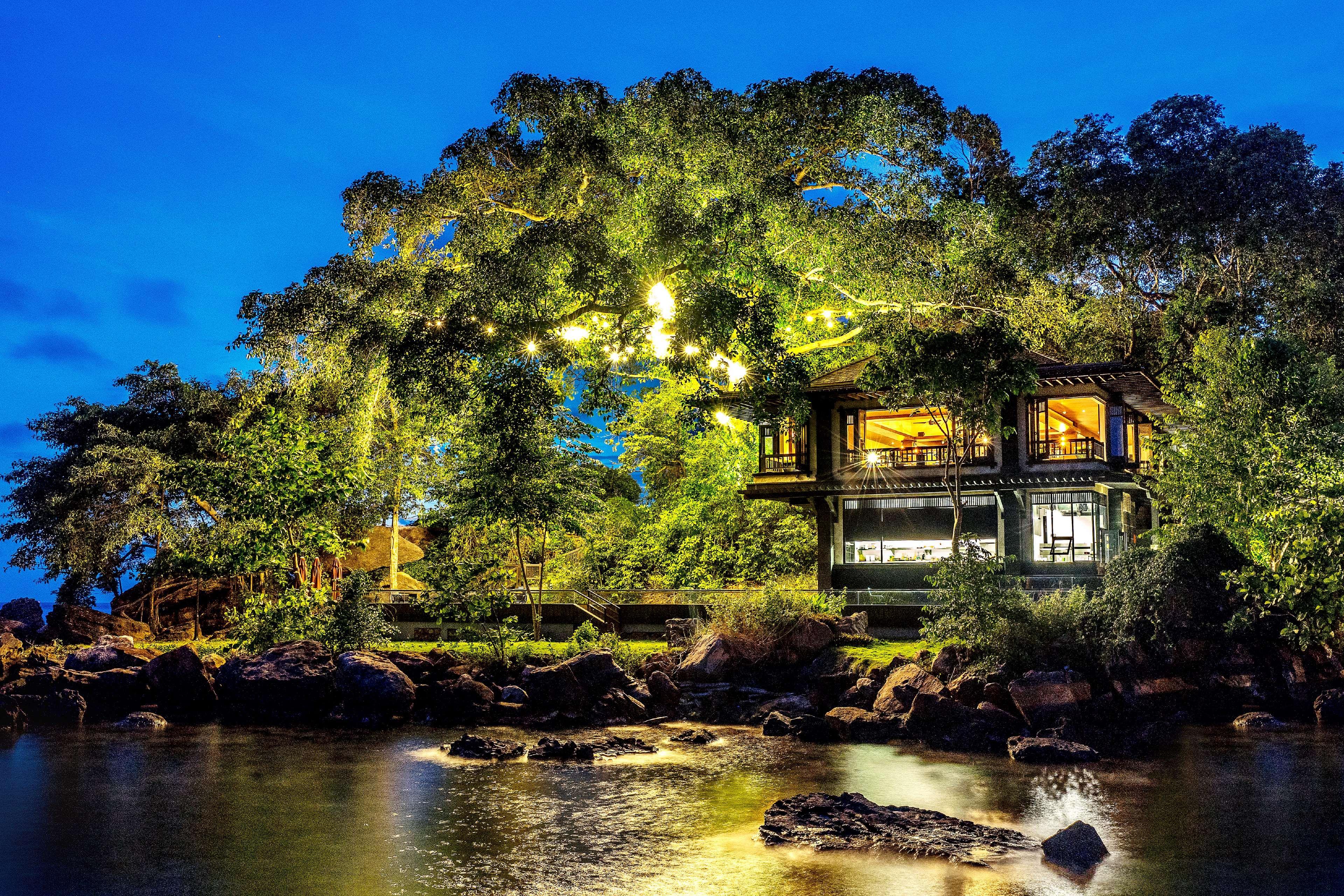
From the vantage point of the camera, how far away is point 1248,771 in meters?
14.2

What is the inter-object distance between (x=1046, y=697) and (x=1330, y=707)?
17.2 ft

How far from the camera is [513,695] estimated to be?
849 inches

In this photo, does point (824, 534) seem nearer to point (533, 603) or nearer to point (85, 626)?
point (533, 603)

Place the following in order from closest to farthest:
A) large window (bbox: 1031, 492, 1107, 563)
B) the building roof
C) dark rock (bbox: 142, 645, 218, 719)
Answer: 1. dark rock (bbox: 142, 645, 218, 719)
2. the building roof
3. large window (bbox: 1031, 492, 1107, 563)

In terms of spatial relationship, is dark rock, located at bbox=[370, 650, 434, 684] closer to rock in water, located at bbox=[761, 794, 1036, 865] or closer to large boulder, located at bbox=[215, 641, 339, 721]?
large boulder, located at bbox=[215, 641, 339, 721]

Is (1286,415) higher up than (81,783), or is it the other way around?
(1286,415)

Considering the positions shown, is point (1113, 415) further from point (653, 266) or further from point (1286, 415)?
point (653, 266)

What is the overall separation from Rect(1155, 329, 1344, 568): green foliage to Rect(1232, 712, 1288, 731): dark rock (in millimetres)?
3135

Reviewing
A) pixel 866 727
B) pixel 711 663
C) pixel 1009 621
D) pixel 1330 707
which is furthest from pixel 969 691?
pixel 1330 707

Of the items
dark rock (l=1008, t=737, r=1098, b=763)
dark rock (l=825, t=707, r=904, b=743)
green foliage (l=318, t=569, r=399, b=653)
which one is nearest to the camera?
dark rock (l=1008, t=737, r=1098, b=763)

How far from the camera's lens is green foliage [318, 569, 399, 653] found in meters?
24.9

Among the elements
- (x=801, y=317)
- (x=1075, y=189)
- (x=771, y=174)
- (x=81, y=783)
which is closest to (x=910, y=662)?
(x=771, y=174)

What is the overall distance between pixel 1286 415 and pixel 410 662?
19843mm

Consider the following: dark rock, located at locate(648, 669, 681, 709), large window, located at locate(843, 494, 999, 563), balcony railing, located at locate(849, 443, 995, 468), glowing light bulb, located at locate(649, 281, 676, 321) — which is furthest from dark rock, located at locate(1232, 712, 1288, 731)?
balcony railing, located at locate(849, 443, 995, 468)
